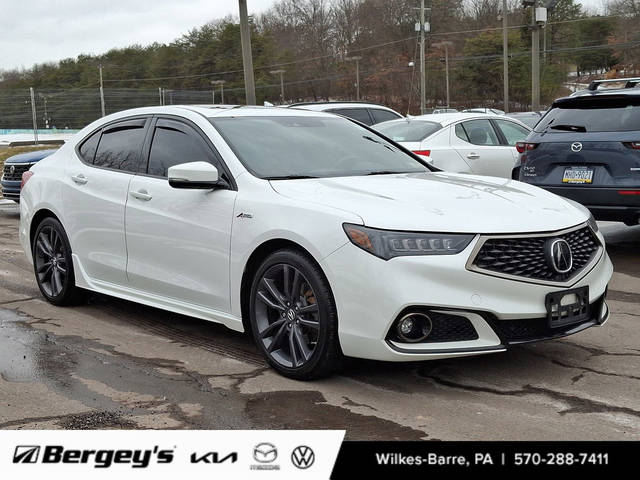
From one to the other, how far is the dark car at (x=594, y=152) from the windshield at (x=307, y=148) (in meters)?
2.59

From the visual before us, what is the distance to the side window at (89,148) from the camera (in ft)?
21.3

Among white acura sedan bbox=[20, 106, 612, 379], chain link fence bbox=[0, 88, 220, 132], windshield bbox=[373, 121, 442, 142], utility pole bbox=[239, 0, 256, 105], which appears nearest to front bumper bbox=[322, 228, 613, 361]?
white acura sedan bbox=[20, 106, 612, 379]

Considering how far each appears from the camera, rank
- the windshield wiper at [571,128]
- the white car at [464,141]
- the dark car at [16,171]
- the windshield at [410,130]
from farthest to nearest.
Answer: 1. the dark car at [16,171]
2. the windshield at [410,130]
3. the white car at [464,141]
4. the windshield wiper at [571,128]

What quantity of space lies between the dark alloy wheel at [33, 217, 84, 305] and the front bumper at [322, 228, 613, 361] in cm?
298

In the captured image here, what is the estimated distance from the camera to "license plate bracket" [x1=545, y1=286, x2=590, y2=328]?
4340mm

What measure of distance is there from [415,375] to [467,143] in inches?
296

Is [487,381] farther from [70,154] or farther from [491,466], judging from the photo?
Answer: [70,154]

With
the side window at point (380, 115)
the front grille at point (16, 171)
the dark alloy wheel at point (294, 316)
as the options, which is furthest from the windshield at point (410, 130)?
the dark alloy wheel at point (294, 316)

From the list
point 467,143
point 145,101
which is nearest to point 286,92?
point 145,101

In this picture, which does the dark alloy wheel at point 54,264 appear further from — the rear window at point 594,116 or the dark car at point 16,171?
the dark car at point 16,171

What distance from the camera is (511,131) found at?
12.2 m

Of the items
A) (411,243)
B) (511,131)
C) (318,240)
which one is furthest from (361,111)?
(411,243)

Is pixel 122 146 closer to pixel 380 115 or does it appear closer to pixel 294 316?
pixel 294 316

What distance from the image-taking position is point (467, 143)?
11.7 meters
